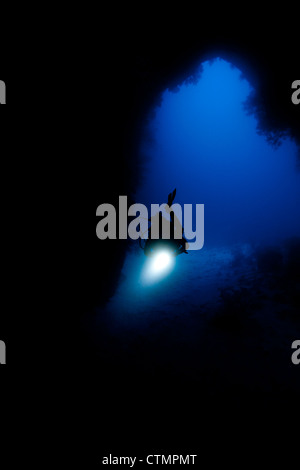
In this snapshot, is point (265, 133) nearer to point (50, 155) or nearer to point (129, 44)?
point (129, 44)

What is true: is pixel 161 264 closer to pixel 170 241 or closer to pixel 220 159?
pixel 170 241

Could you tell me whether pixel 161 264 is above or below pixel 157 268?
above

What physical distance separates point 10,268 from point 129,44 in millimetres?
8645

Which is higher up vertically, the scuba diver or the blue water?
the blue water

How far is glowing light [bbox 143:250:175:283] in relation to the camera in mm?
13980

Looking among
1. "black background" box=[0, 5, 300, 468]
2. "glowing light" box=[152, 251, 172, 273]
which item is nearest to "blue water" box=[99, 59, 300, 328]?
"glowing light" box=[152, 251, 172, 273]

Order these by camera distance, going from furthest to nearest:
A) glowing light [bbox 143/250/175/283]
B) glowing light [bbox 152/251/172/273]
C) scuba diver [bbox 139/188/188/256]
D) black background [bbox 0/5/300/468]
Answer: glowing light [bbox 152/251/172/273] → glowing light [bbox 143/250/175/283] → scuba diver [bbox 139/188/188/256] → black background [bbox 0/5/300/468]

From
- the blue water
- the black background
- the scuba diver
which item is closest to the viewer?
the black background

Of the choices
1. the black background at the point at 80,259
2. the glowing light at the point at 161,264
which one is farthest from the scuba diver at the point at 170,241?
the glowing light at the point at 161,264

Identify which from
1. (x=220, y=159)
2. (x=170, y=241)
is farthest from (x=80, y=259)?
(x=220, y=159)

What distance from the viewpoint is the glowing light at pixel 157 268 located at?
14.0 metres

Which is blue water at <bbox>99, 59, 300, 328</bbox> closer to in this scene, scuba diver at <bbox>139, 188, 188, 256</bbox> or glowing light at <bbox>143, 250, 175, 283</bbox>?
glowing light at <bbox>143, 250, 175, 283</bbox>

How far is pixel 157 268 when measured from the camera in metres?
16.4

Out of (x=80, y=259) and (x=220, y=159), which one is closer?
(x=80, y=259)
